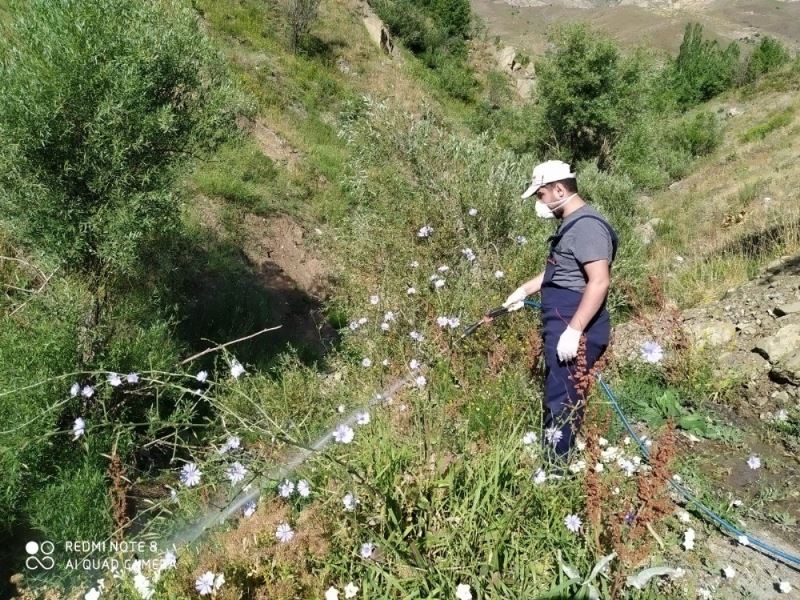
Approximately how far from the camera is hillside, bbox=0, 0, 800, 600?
2.11 metres

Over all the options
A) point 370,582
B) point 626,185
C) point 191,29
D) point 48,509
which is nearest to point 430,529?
point 370,582

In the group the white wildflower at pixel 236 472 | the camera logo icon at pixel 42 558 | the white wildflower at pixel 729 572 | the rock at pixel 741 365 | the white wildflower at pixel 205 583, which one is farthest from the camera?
the rock at pixel 741 365

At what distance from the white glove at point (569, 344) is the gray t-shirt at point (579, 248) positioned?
360mm

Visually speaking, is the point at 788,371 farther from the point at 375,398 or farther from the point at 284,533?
the point at 284,533

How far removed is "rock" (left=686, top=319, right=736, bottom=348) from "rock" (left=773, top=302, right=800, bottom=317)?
0.47m

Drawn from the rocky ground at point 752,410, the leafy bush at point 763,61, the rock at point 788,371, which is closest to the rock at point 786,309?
the rocky ground at point 752,410

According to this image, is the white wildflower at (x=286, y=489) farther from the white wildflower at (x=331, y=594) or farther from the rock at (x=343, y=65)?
the rock at (x=343, y=65)

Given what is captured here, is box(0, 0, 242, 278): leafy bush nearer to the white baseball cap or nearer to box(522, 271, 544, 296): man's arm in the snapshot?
the white baseball cap

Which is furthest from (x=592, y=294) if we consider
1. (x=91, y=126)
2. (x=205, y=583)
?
(x=91, y=126)

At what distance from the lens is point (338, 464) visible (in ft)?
6.93

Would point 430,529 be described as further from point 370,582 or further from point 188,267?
point 188,267

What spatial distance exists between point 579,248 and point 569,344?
563mm

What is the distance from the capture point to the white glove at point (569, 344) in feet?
9.79

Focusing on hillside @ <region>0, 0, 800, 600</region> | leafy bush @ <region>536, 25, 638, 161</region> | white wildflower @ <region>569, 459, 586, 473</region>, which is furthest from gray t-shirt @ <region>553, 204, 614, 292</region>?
leafy bush @ <region>536, 25, 638, 161</region>
